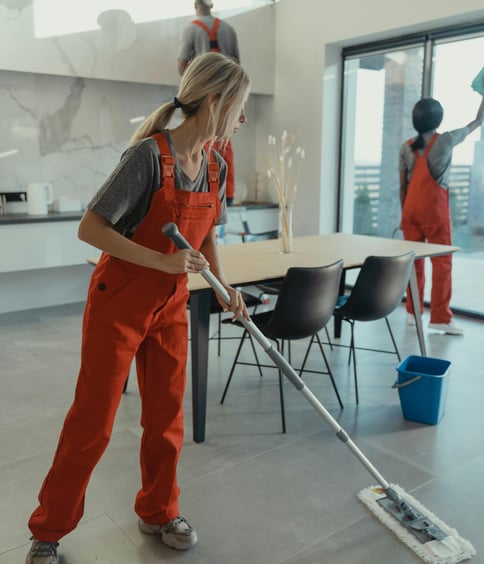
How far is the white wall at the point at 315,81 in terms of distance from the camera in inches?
207

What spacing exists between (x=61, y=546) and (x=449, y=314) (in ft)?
11.0

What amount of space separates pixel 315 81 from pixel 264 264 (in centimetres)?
311

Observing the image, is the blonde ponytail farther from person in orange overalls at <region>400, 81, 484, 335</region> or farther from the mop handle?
person in orange overalls at <region>400, 81, 484, 335</region>

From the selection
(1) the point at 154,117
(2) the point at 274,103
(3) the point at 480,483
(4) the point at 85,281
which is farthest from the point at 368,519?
(2) the point at 274,103

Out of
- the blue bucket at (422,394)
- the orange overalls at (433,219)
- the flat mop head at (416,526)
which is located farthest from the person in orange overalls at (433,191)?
the flat mop head at (416,526)

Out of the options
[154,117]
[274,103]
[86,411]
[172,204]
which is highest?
[274,103]

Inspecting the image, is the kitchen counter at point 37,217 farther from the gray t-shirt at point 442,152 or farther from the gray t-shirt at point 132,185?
the gray t-shirt at point 132,185

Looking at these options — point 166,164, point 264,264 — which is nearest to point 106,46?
point 264,264

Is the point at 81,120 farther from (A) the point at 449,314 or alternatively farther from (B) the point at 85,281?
(A) the point at 449,314

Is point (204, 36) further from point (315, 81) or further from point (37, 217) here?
point (37, 217)

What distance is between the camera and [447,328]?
4.46m

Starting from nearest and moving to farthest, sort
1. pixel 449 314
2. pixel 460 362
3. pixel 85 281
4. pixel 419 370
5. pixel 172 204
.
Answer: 1. pixel 172 204
2. pixel 419 370
3. pixel 460 362
4. pixel 449 314
5. pixel 85 281

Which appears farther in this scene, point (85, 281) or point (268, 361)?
point (85, 281)

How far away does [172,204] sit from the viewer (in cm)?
170
